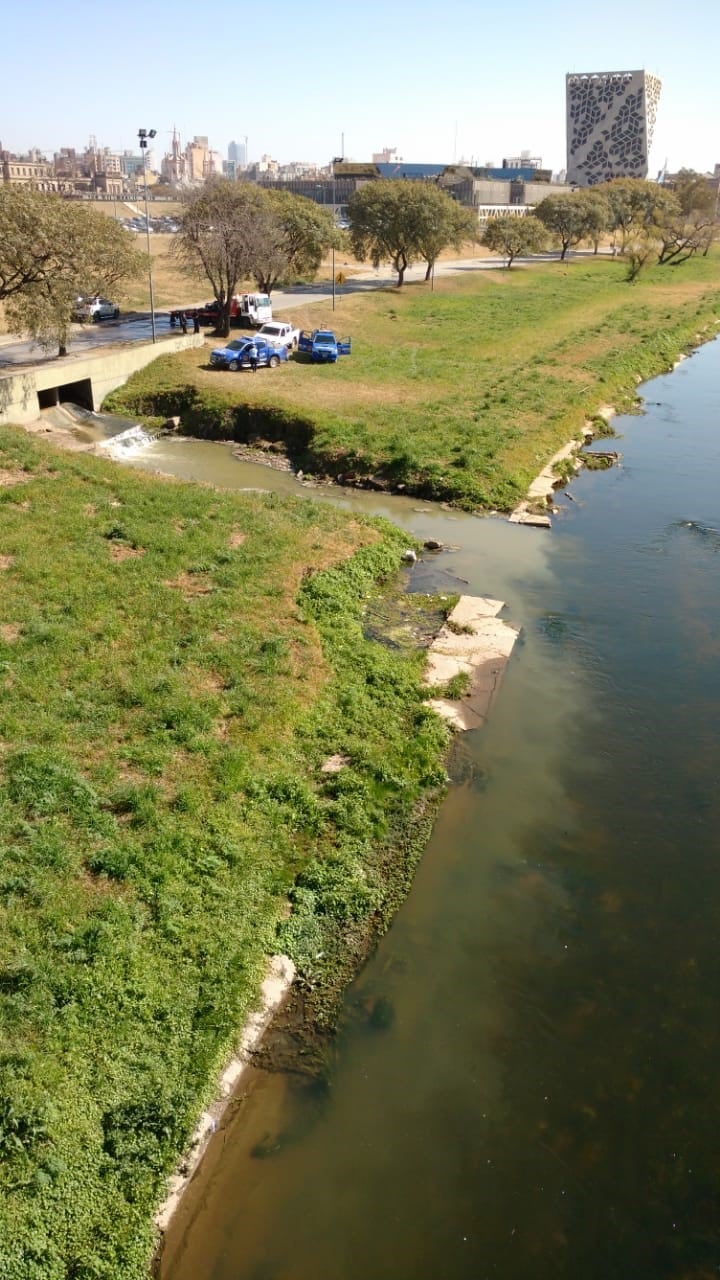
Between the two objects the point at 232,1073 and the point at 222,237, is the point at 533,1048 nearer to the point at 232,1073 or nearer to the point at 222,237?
the point at 232,1073

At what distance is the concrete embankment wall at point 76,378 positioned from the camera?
30781 mm

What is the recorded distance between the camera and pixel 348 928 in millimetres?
11547

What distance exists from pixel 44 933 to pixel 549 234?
9662 centimetres

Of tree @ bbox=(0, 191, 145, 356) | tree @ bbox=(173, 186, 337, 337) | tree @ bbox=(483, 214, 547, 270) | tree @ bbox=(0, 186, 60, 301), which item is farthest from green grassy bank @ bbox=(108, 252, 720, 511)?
tree @ bbox=(483, 214, 547, 270)

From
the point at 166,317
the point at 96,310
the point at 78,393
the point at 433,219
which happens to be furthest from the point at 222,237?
the point at 433,219

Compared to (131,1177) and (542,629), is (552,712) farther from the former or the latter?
(131,1177)

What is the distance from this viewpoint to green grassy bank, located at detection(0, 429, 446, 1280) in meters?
8.27

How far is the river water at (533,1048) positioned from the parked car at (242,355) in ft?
82.8

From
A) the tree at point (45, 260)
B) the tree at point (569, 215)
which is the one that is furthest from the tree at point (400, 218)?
the tree at point (569, 215)

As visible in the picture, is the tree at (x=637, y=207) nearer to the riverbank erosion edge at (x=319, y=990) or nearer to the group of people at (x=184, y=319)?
the group of people at (x=184, y=319)

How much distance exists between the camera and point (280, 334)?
4253 cm

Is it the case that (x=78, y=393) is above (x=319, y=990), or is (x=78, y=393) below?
above

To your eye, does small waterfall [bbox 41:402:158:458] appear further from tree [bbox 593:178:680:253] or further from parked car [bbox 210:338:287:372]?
tree [bbox 593:178:680:253]

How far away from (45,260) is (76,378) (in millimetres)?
4591
